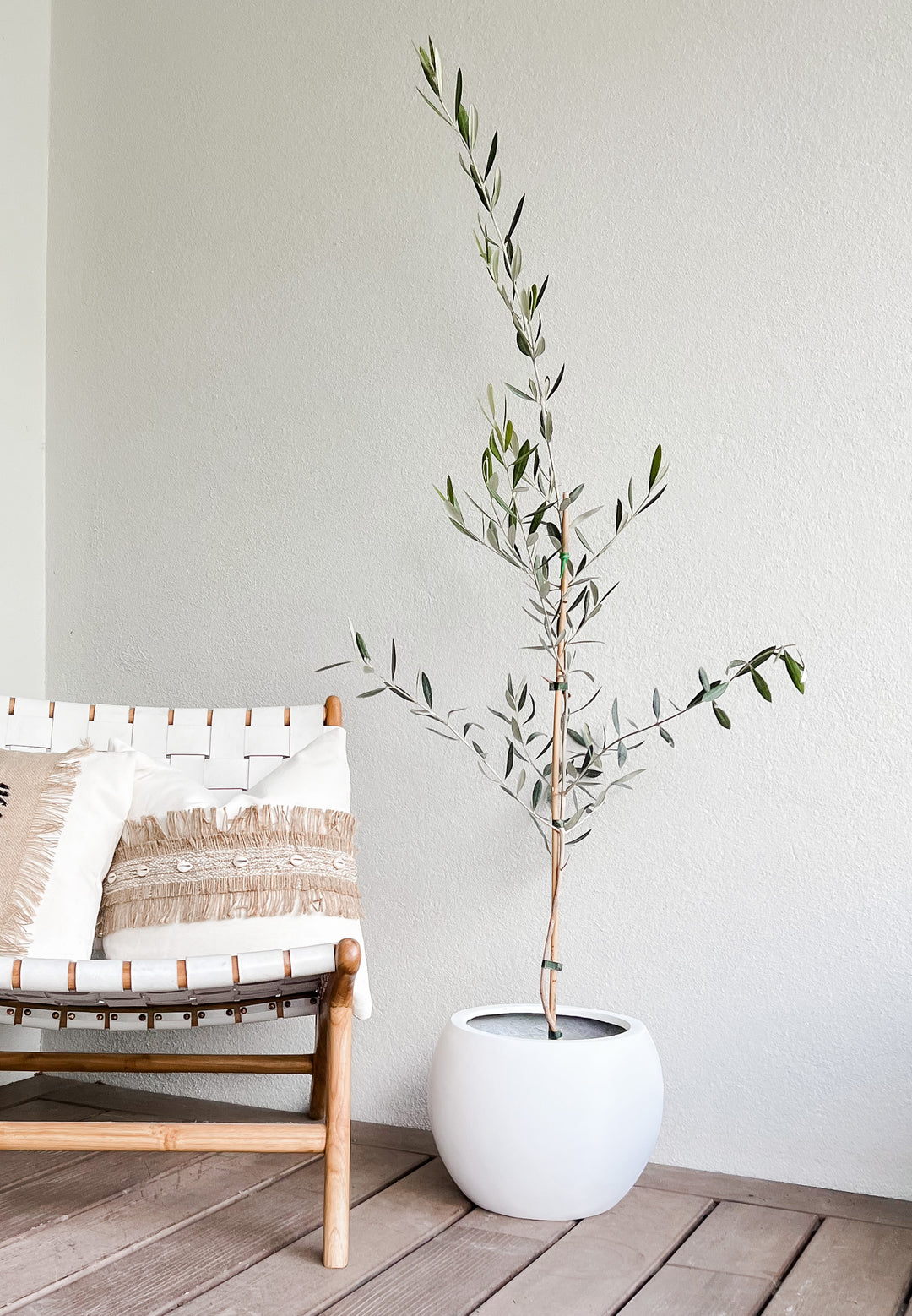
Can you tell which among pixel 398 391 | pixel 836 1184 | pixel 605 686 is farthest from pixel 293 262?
pixel 836 1184

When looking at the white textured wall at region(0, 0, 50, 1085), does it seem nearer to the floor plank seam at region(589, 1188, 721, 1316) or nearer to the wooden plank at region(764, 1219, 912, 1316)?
the floor plank seam at region(589, 1188, 721, 1316)

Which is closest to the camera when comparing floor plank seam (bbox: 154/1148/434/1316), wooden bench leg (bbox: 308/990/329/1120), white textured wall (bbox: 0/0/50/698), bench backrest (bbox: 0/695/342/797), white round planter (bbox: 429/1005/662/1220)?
floor plank seam (bbox: 154/1148/434/1316)

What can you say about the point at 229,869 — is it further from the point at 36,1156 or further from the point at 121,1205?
the point at 36,1156

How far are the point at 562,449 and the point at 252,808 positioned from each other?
2.40ft

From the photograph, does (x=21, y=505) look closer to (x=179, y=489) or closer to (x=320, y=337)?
(x=179, y=489)

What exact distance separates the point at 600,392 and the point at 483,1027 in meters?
0.96

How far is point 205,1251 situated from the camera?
4.42 ft

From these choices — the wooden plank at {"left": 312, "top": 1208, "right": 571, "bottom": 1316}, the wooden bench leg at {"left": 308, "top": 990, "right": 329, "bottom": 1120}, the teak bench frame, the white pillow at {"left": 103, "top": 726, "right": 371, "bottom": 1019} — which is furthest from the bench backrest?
the wooden plank at {"left": 312, "top": 1208, "right": 571, "bottom": 1316}

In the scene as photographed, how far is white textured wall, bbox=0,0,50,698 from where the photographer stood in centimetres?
217

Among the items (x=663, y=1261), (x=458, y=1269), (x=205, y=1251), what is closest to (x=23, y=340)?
(x=205, y=1251)

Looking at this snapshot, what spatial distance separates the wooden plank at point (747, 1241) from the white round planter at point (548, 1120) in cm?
12

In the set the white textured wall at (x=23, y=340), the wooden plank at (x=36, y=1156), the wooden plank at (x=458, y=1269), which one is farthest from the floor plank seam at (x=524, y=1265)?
the white textured wall at (x=23, y=340)

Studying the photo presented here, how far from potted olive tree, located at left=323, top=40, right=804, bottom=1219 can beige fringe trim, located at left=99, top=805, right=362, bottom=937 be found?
0.23 metres

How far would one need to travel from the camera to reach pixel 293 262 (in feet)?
Result: 6.67
